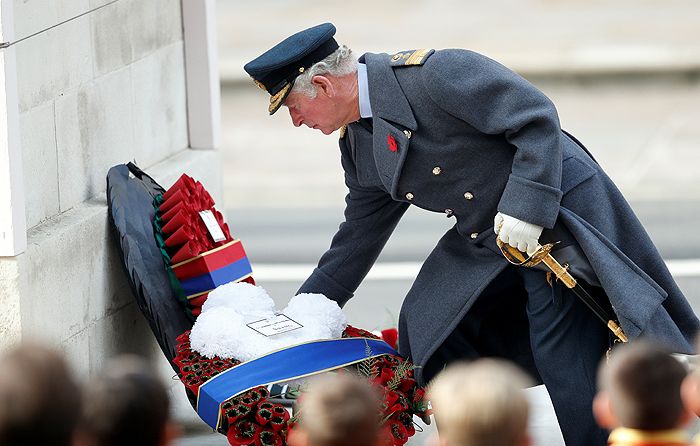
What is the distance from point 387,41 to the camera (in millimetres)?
17406

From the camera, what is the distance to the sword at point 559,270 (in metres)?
4.32

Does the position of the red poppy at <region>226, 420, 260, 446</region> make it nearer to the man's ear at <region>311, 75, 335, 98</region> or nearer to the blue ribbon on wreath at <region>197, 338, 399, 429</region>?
the blue ribbon on wreath at <region>197, 338, 399, 429</region>

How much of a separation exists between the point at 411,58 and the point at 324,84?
258mm

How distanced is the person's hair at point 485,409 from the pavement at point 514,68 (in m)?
2.25

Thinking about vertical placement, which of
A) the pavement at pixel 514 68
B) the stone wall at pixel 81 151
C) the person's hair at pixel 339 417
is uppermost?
the person's hair at pixel 339 417

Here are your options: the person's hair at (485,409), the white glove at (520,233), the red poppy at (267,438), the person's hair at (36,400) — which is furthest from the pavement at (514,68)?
the person's hair at (36,400)

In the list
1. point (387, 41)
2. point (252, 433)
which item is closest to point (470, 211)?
point (252, 433)

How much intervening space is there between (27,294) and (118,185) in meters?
0.73

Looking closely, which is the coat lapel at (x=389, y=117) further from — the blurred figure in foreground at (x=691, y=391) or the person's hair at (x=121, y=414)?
the person's hair at (x=121, y=414)

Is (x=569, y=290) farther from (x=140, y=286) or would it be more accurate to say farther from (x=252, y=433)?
(x=140, y=286)

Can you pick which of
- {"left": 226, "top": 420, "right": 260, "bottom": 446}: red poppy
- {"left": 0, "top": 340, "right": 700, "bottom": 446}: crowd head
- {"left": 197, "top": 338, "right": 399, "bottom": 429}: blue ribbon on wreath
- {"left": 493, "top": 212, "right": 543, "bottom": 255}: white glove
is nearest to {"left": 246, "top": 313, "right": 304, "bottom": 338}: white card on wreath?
{"left": 197, "top": 338, "right": 399, "bottom": 429}: blue ribbon on wreath

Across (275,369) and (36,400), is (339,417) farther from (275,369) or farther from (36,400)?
(275,369)

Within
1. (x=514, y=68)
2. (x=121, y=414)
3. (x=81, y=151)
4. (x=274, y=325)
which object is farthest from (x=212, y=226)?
(x=514, y=68)

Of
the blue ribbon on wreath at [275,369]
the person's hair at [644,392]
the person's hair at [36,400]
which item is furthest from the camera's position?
the blue ribbon on wreath at [275,369]
